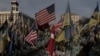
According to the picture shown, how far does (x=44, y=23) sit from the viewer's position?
4094 centimetres

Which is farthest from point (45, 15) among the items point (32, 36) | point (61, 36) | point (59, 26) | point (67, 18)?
point (61, 36)

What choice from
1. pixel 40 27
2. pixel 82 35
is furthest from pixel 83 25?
pixel 40 27

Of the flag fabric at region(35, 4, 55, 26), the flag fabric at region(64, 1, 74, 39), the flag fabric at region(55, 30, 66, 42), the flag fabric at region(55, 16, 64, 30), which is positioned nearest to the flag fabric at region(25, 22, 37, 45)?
the flag fabric at region(35, 4, 55, 26)

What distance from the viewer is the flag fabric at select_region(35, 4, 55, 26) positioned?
4072cm

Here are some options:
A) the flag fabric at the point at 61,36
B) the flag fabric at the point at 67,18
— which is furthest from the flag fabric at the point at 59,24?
the flag fabric at the point at 61,36

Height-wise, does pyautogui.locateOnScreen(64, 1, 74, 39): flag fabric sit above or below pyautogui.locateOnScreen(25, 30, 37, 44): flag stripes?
above

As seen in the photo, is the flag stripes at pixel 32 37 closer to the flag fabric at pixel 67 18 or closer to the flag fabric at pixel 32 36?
the flag fabric at pixel 32 36

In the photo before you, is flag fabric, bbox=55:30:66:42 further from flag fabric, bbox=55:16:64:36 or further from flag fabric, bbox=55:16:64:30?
flag fabric, bbox=55:16:64:30

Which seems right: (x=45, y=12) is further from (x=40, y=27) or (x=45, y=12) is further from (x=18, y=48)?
(x=18, y=48)

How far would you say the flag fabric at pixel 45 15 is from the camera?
134 feet

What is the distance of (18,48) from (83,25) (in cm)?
747

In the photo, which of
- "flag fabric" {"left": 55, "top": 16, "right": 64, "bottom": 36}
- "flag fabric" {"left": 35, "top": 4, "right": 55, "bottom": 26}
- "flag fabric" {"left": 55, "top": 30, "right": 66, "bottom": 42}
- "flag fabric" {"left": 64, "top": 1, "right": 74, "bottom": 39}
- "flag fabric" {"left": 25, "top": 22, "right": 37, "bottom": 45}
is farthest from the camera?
"flag fabric" {"left": 55, "top": 30, "right": 66, "bottom": 42}

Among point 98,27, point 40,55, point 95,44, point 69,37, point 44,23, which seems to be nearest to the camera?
point 44,23

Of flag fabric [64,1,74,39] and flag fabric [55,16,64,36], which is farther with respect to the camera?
flag fabric [64,1,74,39]
